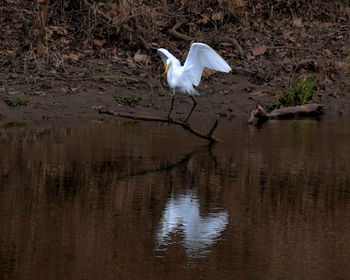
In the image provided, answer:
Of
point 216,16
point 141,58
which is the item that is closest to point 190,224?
point 141,58

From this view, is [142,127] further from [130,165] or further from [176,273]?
[176,273]

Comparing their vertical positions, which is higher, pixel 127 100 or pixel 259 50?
pixel 259 50

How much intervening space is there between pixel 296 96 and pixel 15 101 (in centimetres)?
417

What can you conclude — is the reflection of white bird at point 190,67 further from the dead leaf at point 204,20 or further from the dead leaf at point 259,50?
the dead leaf at point 204,20

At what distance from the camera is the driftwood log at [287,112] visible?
14.3 meters

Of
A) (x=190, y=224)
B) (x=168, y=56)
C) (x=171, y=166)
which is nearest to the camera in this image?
(x=190, y=224)

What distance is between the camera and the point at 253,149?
1183 cm

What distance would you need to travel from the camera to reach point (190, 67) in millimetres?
13688

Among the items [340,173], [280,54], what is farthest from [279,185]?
[280,54]

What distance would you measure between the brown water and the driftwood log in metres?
1.01

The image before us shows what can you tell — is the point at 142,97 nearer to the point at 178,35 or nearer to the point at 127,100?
the point at 127,100

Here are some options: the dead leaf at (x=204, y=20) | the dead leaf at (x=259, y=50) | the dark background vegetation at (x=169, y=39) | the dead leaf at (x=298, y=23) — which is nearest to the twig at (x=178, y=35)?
the dark background vegetation at (x=169, y=39)

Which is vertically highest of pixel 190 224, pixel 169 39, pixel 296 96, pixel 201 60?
pixel 169 39

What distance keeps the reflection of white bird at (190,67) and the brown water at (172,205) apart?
2.63ft
